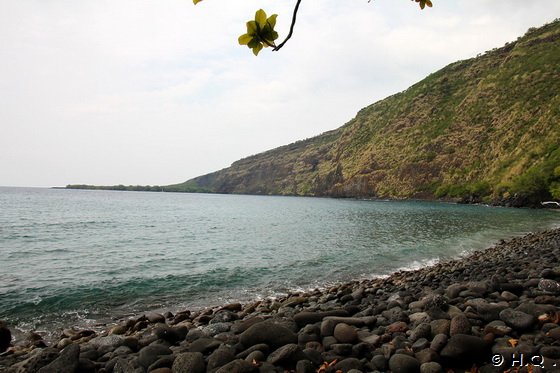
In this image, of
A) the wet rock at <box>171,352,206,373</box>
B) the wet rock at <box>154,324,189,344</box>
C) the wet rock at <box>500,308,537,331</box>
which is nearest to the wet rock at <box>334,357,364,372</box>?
the wet rock at <box>171,352,206,373</box>

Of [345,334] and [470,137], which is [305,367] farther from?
[470,137]

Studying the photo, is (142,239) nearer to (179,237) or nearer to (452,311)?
(179,237)

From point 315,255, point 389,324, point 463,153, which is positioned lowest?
point 315,255

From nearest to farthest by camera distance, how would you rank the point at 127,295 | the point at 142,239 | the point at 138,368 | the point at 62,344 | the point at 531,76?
the point at 138,368 < the point at 62,344 < the point at 127,295 < the point at 142,239 < the point at 531,76

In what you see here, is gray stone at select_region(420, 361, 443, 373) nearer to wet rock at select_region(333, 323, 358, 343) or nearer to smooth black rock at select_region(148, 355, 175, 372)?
wet rock at select_region(333, 323, 358, 343)

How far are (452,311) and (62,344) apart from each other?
851 centimetres

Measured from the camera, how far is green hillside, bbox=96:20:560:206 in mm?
71750

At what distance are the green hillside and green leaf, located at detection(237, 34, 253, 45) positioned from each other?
212 feet

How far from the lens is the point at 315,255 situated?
22.1 meters

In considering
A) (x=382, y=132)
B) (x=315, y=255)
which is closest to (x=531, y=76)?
(x=382, y=132)

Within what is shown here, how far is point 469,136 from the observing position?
314 ft

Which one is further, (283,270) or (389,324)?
(283,270)

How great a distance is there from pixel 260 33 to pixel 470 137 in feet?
355

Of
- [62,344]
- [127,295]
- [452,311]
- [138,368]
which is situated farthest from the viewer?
[127,295]
